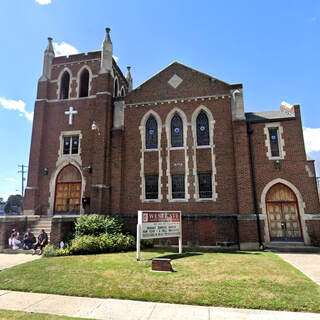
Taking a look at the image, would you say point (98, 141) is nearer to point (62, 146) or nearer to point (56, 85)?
point (62, 146)

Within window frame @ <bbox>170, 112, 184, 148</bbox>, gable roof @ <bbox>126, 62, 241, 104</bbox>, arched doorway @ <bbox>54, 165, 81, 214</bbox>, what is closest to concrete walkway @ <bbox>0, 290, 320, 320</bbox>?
arched doorway @ <bbox>54, 165, 81, 214</bbox>

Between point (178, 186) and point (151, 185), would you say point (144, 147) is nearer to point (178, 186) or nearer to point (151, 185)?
point (151, 185)

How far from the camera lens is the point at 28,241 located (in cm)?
1297

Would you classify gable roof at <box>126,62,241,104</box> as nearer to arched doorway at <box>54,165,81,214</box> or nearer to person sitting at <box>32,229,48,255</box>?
arched doorway at <box>54,165,81,214</box>

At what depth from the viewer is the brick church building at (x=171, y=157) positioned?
14.1 metres

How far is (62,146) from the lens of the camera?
707 inches

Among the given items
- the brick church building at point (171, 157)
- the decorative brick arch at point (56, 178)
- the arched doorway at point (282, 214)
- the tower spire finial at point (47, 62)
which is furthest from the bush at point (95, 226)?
the tower spire finial at point (47, 62)

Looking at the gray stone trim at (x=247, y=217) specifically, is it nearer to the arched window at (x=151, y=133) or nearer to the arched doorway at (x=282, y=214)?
the arched doorway at (x=282, y=214)

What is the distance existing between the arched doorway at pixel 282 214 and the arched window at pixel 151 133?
8.15 m

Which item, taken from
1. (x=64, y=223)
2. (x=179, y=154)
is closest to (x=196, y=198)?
(x=179, y=154)

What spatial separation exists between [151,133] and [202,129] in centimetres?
363

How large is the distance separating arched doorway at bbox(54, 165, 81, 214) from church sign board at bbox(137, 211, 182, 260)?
8.01 meters

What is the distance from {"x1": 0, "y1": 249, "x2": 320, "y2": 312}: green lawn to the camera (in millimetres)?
5711

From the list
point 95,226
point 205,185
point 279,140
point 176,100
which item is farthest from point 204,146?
point 95,226
